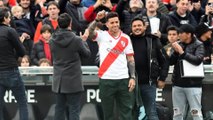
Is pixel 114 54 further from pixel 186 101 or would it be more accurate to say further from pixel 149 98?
pixel 186 101

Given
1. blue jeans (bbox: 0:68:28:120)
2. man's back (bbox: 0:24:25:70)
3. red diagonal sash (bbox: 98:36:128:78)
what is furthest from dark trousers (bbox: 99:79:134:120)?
man's back (bbox: 0:24:25:70)

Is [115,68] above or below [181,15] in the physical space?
below

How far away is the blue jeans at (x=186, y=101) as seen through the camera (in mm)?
11164

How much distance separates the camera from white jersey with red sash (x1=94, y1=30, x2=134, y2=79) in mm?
10602

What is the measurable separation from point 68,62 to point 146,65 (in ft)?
4.35

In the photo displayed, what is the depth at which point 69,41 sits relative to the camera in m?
10.6

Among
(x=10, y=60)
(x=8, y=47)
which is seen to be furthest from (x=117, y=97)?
(x=8, y=47)

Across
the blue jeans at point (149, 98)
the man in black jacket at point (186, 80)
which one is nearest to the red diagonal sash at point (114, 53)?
the blue jeans at point (149, 98)

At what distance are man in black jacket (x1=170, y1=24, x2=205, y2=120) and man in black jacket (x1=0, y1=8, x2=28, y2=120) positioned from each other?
2.56 m

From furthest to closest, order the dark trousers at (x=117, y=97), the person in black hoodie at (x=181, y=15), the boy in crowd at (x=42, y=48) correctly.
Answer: the person in black hoodie at (x=181, y=15)
the boy in crowd at (x=42, y=48)
the dark trousers at (x=117, y=97)

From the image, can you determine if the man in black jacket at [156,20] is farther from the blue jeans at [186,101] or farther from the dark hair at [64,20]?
the dark hair at [64,20]

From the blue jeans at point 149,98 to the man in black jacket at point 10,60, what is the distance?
6.48 feet

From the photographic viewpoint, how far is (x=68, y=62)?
418 inches

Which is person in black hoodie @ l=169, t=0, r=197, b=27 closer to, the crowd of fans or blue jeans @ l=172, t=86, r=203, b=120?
the crowd of fans
